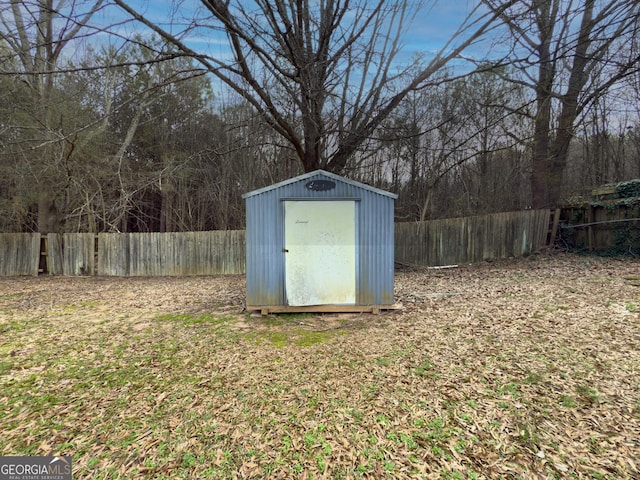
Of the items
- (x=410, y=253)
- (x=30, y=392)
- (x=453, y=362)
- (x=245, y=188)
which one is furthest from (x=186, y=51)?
(x=410, y=253)

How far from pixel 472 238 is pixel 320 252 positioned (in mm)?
6865

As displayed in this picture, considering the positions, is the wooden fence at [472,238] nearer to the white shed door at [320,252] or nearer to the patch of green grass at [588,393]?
the white shed door at [320,252]

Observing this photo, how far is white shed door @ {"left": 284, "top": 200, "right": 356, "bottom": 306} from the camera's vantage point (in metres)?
5.28

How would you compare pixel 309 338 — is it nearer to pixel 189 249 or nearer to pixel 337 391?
pixel 337 391

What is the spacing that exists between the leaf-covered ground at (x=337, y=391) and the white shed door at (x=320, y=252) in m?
0.45

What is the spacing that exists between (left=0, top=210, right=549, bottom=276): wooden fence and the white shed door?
19.2 ft

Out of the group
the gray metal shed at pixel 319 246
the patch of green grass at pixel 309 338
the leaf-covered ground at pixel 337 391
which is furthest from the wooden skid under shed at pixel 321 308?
the patch of green grass at pixel 309 338

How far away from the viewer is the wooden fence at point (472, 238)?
9516mm

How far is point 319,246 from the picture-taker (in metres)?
5.29

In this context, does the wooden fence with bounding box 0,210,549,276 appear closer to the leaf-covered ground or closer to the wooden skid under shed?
the leaf-covered ground

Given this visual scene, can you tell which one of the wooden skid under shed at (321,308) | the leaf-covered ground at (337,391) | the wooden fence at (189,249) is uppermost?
the wooden fence at (189,249)

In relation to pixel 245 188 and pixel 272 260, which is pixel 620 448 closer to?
pixel 272 260

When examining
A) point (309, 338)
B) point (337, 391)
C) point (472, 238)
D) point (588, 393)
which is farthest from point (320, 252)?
point (472, 238)

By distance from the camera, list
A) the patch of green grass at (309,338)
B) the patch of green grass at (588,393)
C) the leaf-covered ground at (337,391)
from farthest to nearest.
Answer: the patch of green grass at (309,338) < the patch of green grass at (588,393) < the leaf-covered ground at (337,391)
